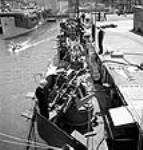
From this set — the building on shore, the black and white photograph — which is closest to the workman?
the black and white photograph

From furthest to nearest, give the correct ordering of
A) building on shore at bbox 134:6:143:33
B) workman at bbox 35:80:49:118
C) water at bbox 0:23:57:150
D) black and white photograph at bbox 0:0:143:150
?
1. building on shore at bbox 134:6:143:33
2. water at bbox 0:23:57:150
3. workman at bbox 35:80:49:118
4. black and white photograph at bbox 0:0:143:150

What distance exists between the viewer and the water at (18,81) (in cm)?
1267

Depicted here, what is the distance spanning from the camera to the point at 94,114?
9812 mm

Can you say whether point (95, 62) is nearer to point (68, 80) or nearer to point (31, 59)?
point (68, 80)

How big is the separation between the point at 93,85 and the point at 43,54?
58.3 ft

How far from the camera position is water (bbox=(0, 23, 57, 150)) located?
12.7 metres

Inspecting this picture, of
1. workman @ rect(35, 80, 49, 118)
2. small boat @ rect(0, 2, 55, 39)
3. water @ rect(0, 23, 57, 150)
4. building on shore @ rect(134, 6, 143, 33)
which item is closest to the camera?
workman @ rect(35, 80, 49, 118)

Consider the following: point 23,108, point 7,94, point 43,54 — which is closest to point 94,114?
point 23,108

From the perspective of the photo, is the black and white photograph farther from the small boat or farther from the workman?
the small boat

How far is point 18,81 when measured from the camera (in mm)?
19906

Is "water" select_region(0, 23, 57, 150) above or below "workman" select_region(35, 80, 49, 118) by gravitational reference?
below

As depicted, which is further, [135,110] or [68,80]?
[68,80]

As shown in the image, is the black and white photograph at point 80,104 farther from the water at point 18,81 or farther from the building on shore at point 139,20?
the building on shore at point 139,20

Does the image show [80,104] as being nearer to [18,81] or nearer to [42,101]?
[42,101]
